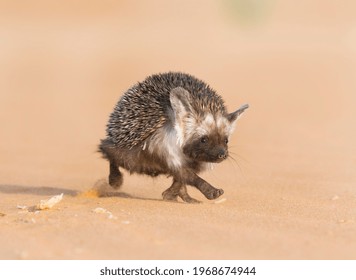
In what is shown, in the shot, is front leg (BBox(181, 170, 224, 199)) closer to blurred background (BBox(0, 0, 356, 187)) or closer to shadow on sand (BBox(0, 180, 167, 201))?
shadow on sand (BBox(0, 180, 167, 201))

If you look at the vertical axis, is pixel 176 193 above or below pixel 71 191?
above

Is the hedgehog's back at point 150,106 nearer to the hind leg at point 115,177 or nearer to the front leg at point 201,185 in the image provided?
the hind leg at point 115,177

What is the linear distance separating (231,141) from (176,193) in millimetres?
8754

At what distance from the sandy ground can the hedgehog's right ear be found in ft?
3.71

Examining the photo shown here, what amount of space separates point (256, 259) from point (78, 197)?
14.1 ft

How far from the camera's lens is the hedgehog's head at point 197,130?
8875 mm

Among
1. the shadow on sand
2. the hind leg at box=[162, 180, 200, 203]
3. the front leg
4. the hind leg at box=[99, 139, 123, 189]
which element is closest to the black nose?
the front leg

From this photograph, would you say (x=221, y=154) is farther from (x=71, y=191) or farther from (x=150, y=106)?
(x=71, y=191)

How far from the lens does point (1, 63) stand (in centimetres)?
3212

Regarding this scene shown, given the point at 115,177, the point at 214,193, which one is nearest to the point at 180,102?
the point at 214,193

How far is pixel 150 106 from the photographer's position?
30.1ft

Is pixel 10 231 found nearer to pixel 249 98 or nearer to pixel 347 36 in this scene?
pixel 249 98

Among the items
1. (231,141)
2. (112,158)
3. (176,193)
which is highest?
(112,158)

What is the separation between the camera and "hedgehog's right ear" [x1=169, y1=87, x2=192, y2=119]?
29.0 feet
